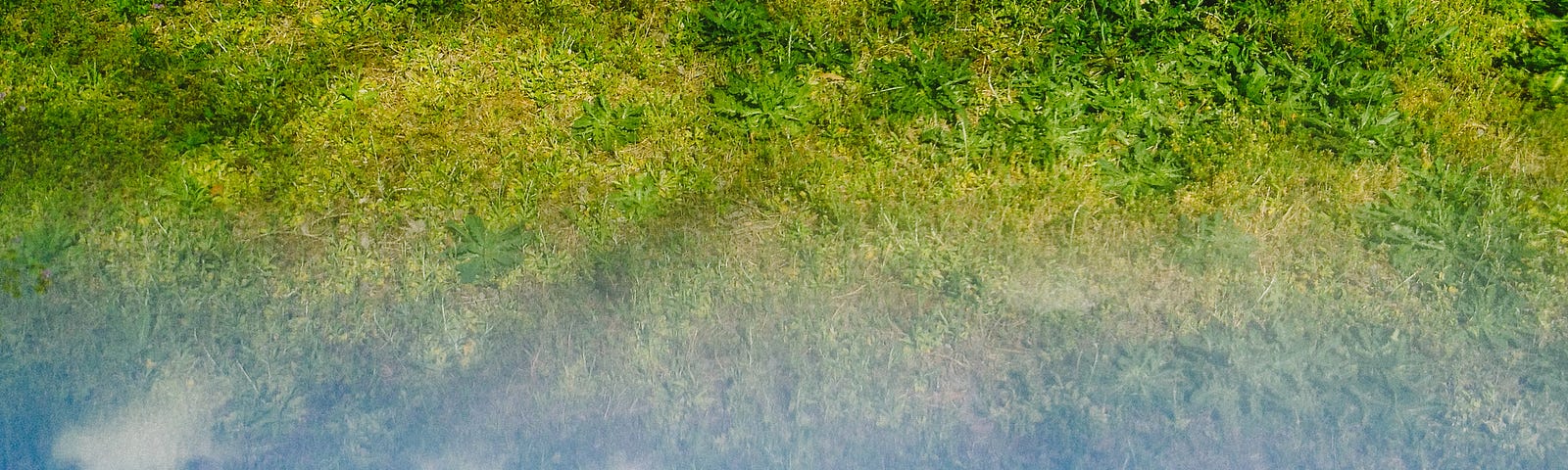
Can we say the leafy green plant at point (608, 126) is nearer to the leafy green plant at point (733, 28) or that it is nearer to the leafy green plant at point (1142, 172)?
the leafy green plant at point (733, 28)

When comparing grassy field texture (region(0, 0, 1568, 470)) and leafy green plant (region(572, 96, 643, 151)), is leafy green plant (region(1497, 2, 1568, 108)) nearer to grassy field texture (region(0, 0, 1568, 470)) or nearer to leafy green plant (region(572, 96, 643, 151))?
grassy field texture (region(0, 0, 1568, 470))

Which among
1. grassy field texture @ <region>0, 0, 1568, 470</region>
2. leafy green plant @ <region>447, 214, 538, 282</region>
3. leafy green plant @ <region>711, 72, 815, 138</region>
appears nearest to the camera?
grassy field texture @ <region>0, 0, 1568, 470</region>

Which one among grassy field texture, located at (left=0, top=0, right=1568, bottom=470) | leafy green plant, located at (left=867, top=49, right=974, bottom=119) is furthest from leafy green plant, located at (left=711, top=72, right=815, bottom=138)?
leafy green plant, located at (left=867, top=49, right=974, bottom=119)

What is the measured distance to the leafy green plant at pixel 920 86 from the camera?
4.21 m

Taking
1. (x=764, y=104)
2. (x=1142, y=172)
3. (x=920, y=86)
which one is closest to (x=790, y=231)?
(x=764, y=104)

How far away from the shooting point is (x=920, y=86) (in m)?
4.24

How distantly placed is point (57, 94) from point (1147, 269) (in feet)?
13.5

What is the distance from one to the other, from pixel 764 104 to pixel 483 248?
1.16 meters

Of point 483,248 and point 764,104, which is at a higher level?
point 764,104

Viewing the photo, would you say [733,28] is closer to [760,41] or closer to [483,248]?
[760,41]

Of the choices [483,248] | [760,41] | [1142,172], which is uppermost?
[760,41]

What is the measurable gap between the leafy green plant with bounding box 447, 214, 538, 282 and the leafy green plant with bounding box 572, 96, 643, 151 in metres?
0.42

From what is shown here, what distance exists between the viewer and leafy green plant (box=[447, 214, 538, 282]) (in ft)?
13.3

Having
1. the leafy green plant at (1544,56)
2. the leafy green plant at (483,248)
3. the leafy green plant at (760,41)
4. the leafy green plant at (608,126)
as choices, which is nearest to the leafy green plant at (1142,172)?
the leafy green plant at (760,41)
